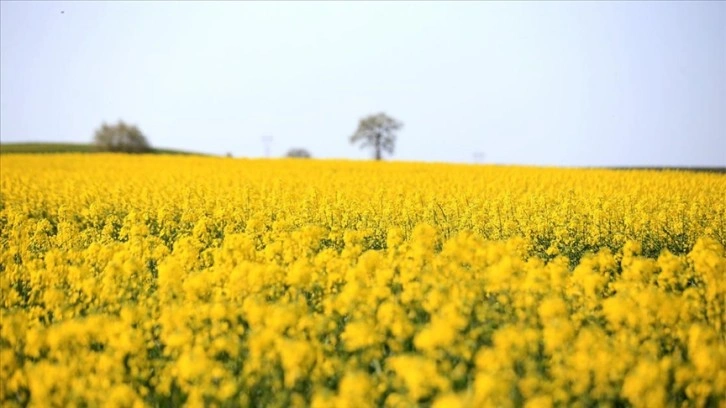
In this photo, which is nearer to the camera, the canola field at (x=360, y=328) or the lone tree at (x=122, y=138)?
the canola field at (x=360, y=328)

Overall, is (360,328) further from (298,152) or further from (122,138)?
(298,152)

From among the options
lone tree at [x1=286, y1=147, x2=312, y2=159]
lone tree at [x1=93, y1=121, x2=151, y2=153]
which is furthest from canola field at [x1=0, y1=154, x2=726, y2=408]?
lone tree at [x1=286, y1=147, x2=312, y2=159]

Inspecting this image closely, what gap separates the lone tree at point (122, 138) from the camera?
236 feet

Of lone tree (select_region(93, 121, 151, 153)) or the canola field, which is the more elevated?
lone tree (select_region(93, 121, 151, 153))

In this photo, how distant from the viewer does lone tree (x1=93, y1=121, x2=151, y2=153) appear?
7194 centimetres

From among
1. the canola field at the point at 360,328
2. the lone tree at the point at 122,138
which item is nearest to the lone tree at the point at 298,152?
the lone tree at the point at 122,138

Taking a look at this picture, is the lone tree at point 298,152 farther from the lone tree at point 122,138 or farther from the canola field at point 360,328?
the canola field at point 360,328

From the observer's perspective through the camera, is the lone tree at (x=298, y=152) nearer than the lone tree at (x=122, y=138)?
No

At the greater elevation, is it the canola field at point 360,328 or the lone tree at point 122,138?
the lone tree at point 122,138

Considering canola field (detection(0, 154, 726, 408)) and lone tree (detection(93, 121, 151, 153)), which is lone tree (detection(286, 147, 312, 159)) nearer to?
lone tree (detection(93, 121, 151, 153))

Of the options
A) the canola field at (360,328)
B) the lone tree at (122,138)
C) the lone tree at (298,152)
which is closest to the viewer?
the canola field at (360,328)

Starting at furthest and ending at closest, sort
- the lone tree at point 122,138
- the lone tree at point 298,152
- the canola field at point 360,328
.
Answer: the lone tree at point 298,152
the lone tree at point 122,138
the canola field at point 360,328

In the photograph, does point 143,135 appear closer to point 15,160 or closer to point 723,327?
point 15,160

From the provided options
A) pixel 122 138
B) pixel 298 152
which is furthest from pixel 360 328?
pixel 298 152
